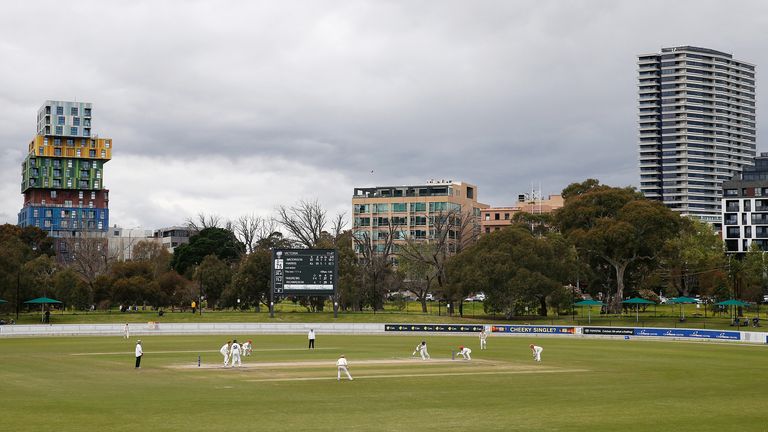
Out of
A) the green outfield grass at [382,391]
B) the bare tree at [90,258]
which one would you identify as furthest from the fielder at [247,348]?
the bare tree at [90,258]

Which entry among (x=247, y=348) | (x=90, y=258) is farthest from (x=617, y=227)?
(x=90, y=258)

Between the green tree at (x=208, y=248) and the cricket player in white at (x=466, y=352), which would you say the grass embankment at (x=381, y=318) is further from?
the cricket player in white at (x=466, y=352)

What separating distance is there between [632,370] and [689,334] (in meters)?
37.8

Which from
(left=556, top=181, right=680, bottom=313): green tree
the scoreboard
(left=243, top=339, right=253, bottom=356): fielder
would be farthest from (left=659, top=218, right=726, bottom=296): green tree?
(left=243, top=339, right=253, bottom=356): fielder

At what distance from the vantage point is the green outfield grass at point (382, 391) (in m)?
29.0

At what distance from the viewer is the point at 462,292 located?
110062 mm

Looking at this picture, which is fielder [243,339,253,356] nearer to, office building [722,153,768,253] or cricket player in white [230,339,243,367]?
cricket player in white [230,339,243,367]

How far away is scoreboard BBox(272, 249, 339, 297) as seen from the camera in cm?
9912

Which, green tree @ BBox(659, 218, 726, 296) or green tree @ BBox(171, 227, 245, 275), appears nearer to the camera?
green tree @ BBox(659, 218, 726, 296)

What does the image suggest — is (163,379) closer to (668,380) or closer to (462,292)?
(668,380)

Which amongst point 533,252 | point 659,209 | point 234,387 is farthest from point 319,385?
point 659,209

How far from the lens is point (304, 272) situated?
327 ft

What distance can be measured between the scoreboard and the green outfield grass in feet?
109

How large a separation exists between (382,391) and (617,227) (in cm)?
7744
